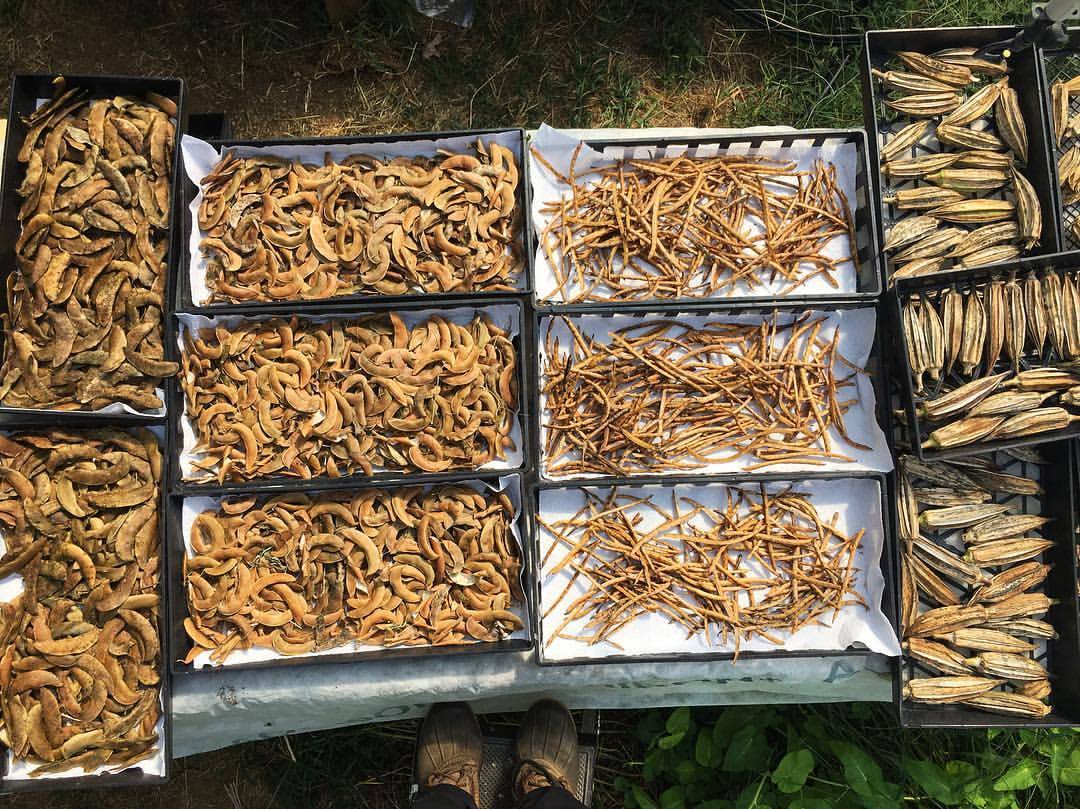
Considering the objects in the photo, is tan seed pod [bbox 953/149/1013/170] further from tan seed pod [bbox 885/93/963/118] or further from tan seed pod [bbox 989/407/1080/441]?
tan seed pod [bbox 989/407/1080/441]

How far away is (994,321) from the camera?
1840 mm

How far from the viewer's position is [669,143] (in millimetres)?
1978

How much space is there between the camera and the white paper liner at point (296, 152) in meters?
1.93

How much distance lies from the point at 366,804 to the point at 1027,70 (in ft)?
10.3

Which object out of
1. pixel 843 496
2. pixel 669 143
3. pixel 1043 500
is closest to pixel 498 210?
pixel 669 143

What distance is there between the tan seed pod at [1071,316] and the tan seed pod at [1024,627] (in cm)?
73

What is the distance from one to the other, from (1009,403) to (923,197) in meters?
0.61

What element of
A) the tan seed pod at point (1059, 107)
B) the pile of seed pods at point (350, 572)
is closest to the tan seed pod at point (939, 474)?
the tan seed pod at point (1059, 107)

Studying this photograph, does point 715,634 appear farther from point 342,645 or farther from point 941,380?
point 342,645

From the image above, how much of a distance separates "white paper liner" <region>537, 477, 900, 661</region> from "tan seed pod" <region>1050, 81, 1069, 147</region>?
116 cm

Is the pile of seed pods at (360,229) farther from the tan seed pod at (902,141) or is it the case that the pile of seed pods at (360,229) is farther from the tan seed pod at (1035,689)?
the tan seed pod at (1035,689)

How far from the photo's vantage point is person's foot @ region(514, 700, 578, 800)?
225cm

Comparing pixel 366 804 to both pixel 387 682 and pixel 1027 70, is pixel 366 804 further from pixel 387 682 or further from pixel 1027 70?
pixel 1027 70

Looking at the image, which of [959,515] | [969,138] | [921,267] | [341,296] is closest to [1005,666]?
[959,515]
